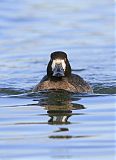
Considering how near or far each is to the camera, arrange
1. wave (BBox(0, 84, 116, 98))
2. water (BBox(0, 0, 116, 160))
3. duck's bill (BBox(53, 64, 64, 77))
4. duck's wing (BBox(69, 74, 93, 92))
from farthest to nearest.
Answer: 1. duck's wing (BBox(69, 74, 93, 92))
2. wave (BBox(0, 84, 116, 98))
3. duck's bill (BBox(53, 64, 64, 77))
4. water (BBox(0, 0, 116, 160))

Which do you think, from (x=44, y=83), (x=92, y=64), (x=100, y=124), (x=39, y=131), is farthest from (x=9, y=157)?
(x=92, y=64)

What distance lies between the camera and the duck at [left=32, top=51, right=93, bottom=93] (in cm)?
1684

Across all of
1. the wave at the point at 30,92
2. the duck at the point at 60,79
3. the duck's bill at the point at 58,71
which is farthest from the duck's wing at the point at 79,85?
the duck's bill at the point at 58,71

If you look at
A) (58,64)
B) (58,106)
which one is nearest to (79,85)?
(58,64)

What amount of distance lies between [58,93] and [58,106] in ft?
4.85

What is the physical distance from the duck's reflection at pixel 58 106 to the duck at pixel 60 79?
0.57ft

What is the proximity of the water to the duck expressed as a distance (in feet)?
0.69

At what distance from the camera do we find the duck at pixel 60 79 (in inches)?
663

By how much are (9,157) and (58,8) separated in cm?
1759

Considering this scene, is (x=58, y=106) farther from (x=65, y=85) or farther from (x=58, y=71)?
(x=65, y=85)

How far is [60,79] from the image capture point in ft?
56.9

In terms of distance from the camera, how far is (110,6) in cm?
2853

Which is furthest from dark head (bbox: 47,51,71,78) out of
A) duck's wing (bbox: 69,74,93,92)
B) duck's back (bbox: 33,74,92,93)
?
duck's wing (bbox: 69,74,93,92)

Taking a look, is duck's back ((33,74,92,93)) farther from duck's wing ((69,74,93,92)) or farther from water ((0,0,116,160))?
water ((0,0,116,160))
